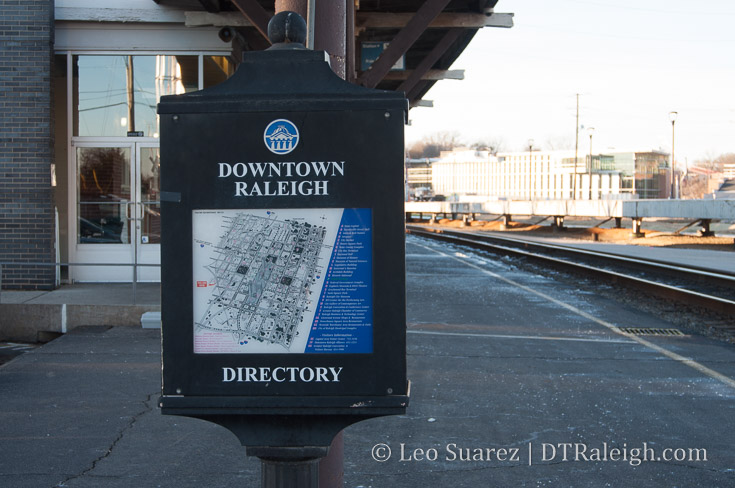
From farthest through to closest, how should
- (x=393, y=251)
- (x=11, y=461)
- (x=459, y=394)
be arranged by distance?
(x=459, y=394) < (x=11, y=461) < (x=393, y=251)

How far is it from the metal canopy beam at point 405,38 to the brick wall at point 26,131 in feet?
15.7

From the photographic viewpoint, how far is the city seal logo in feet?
7.90

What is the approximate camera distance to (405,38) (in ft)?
39.1

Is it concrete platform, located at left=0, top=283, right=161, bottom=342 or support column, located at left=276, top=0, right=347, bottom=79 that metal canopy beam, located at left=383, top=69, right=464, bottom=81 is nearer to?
concrete platform, located at left=0, top=283, right=161, bottom=342

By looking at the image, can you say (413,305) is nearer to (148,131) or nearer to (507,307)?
(507,307)

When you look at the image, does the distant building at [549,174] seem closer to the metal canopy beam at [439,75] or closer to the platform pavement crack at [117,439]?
the metal canopy beam at [439,75]

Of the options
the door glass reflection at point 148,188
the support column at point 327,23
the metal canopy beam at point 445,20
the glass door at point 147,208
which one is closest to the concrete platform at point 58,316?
the glass door at point 147,208

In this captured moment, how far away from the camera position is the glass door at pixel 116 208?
511 inches

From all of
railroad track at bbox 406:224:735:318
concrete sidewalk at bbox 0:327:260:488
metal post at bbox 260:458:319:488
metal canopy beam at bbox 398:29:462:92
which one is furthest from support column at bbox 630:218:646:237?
metal post at bbox 260:458:319:488

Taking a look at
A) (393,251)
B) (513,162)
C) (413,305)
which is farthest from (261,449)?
(513,162)

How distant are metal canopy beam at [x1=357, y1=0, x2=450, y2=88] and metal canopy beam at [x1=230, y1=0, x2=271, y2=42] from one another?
Answer: 2.23 metres

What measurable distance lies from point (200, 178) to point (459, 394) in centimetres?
479

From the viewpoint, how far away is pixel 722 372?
307 inches

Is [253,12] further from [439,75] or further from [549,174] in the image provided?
[549,174]
